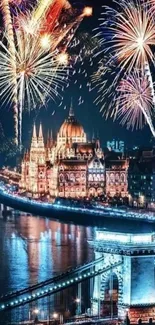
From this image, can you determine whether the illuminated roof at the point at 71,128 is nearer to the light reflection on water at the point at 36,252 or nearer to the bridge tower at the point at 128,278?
the light reflection on water at the point at 36,252

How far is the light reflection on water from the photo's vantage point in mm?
18750

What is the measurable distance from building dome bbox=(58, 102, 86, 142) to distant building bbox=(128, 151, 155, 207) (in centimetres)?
597

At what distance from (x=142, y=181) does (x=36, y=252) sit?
23.9 m

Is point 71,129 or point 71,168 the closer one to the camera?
point 71,168

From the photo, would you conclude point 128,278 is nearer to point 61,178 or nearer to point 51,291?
point 51,291

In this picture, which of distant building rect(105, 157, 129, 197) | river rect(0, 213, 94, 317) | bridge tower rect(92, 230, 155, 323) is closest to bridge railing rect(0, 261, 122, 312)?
bridge tower rect(92, 230, 155, 323)

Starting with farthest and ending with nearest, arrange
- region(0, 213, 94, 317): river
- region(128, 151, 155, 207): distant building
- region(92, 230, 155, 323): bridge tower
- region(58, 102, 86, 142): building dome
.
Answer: region(58, 102, 86, 142): building dome < region(128, 151, 155, 207): distant building < region(0, 213, 94, 317): river < region(92, 230, 155, 323): bridge tower

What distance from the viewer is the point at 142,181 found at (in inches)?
1879

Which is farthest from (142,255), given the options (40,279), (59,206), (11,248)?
(59,206)

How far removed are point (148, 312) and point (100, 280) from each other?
0.86 meters

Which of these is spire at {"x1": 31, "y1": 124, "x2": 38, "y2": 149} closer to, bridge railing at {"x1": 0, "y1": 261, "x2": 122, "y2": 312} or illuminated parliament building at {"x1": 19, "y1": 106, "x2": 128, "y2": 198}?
illuminated parliament building at {"x1": 19, "y1": 106, "x2": 128, "y2": 198}

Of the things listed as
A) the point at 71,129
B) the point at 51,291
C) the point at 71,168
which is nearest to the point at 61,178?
the point at 71,168

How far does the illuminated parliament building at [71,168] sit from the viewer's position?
5222cm

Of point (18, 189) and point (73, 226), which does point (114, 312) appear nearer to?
point (73, 226)
